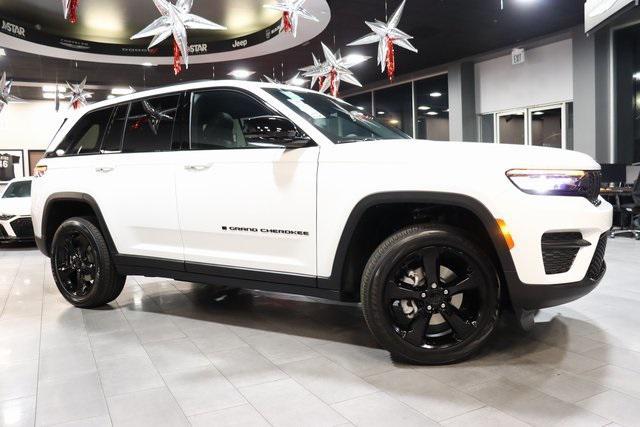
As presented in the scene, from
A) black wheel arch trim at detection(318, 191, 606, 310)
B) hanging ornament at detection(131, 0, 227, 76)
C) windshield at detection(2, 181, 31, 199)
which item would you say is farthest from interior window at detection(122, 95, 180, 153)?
windshield at detection(2, 181, 31, 199)

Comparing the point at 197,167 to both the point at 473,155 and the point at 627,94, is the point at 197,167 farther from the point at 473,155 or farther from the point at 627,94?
the point at 627,94

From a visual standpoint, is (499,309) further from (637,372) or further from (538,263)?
(637,372)

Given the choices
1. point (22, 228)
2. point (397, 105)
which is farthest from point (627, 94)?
point (22, 228)

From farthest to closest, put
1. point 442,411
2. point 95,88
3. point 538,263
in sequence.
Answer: point 95,88
point 538,263
point 442,411

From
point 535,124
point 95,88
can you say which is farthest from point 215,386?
point 95,88

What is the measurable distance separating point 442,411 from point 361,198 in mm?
1107

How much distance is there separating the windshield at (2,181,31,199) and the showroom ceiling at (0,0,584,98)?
338 centimetres

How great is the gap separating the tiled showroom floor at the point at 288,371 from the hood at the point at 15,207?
498cm

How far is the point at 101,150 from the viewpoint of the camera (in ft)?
13.4

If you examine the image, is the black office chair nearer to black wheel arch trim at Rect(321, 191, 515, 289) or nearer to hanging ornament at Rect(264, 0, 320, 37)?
hanging ornament at Rect(264, 0, 320, 37)

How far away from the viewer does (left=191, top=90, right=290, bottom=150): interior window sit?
338 cm

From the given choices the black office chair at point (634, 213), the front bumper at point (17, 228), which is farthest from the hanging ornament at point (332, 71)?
the front bumper at point (17, 228)

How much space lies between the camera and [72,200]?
4.22 metres

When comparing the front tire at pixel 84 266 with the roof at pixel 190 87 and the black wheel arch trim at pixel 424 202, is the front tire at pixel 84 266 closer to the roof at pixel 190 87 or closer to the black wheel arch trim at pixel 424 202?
the roof at pixel 190 87
